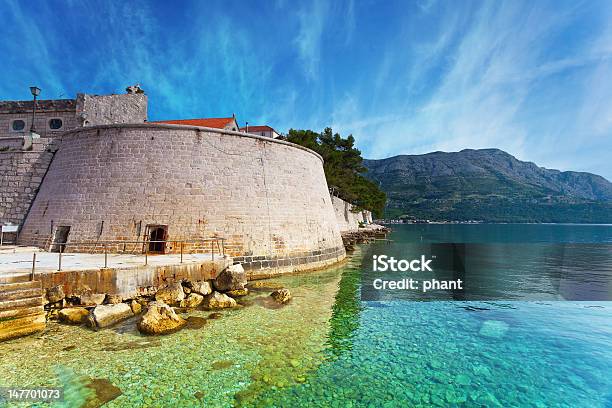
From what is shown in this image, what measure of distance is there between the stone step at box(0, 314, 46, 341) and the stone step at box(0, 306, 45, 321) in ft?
0.36

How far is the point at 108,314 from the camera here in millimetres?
8125

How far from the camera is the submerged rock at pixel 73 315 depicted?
26.5ft

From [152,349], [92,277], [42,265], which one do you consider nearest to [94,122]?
[42,265]

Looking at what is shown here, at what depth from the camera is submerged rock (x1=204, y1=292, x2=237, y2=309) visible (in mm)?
9988

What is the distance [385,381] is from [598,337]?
759 cm

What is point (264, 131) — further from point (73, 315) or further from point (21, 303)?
point (21, 303)

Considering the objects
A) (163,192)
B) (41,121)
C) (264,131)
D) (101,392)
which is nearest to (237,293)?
(163,192)

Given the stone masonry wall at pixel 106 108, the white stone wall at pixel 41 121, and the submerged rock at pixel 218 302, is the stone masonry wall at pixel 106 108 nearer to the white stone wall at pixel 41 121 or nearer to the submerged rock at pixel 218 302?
the white stone wall at pixel 41 121

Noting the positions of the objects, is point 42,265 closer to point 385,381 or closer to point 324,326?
point 324,326

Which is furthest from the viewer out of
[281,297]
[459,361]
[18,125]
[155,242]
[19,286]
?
[18,125]

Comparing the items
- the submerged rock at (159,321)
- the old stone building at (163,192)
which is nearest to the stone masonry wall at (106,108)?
the old stone building at (163,192)

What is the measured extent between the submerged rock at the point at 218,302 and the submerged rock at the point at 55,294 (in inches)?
152

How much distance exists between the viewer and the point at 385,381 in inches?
232

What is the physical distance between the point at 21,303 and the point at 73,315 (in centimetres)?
113
